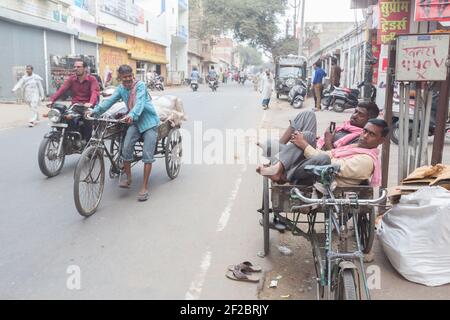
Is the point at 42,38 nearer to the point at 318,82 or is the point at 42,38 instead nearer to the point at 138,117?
the point at 318,82

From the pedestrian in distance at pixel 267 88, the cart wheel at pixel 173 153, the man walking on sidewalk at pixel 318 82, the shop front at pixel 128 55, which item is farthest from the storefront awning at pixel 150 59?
the cart wheel at pixel 173 153

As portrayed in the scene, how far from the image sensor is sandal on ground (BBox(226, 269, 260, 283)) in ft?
12.4

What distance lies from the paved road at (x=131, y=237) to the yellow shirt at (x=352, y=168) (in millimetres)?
1088

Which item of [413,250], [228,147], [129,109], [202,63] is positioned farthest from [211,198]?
[202,63]

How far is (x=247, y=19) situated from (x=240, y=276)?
164ft

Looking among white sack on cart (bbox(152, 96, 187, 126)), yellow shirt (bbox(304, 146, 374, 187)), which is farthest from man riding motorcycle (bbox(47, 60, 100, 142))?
yellow shirt (bbox(304, 146, 374, 187))

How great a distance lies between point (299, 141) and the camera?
3775 millimetres

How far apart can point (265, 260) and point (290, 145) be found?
109 cm

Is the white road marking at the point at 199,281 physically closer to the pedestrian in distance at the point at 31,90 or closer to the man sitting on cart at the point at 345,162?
the man sitting on cart at the point at 345,162

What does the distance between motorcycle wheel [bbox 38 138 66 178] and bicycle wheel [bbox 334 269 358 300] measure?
509cm

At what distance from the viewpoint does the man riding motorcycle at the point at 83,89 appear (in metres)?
7.20

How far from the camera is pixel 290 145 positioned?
3.89 meters

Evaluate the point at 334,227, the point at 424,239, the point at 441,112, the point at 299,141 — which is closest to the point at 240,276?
the point at 334,227
